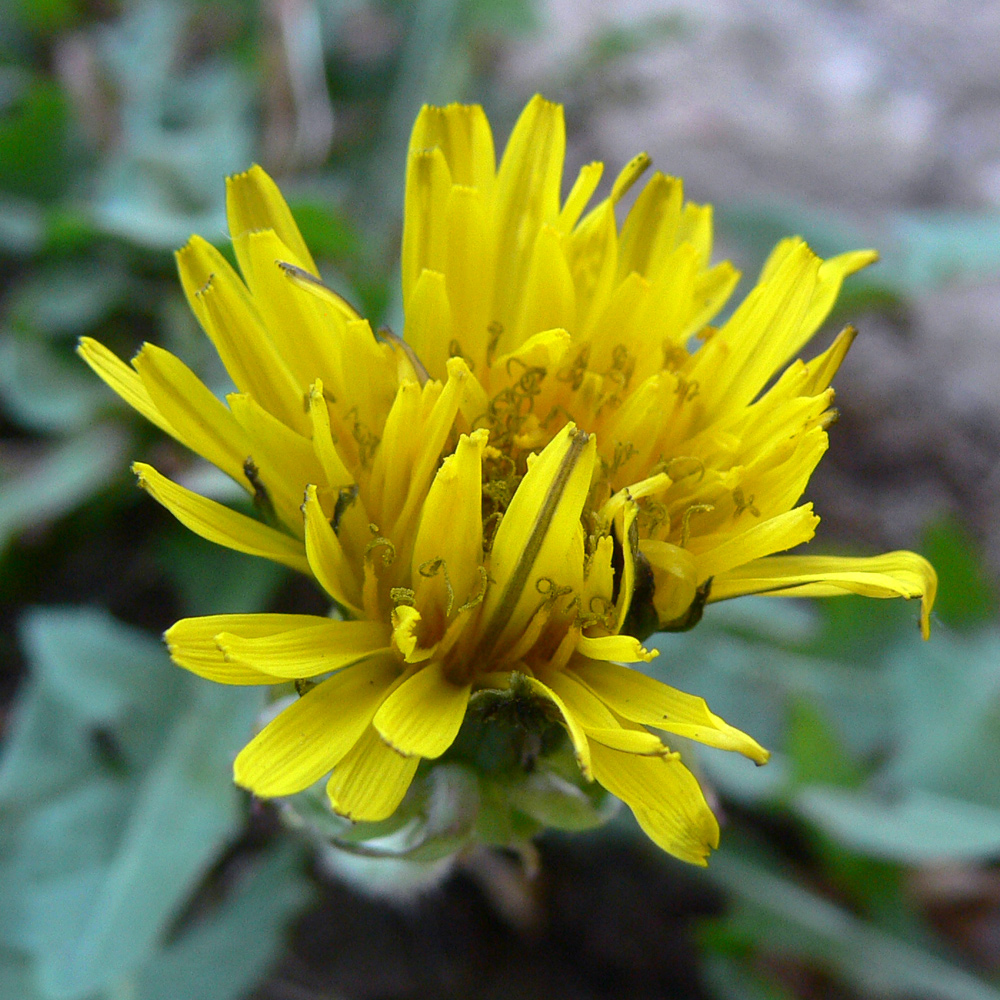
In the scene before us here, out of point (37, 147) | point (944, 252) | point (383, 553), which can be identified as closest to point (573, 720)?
point (383, 553)

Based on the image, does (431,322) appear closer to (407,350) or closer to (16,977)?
(407,350)

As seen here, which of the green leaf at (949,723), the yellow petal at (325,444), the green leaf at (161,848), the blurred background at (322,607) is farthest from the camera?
the green leaf at (949,723)

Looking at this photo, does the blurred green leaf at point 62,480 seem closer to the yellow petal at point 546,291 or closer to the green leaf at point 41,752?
the green leaf at point 41,752

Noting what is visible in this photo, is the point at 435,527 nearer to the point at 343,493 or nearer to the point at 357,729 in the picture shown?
the point at 343,493

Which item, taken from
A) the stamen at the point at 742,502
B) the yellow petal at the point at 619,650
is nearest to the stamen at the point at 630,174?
the stamen at the point at 742,502

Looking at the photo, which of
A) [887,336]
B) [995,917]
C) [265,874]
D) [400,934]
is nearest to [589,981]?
[400,934]
